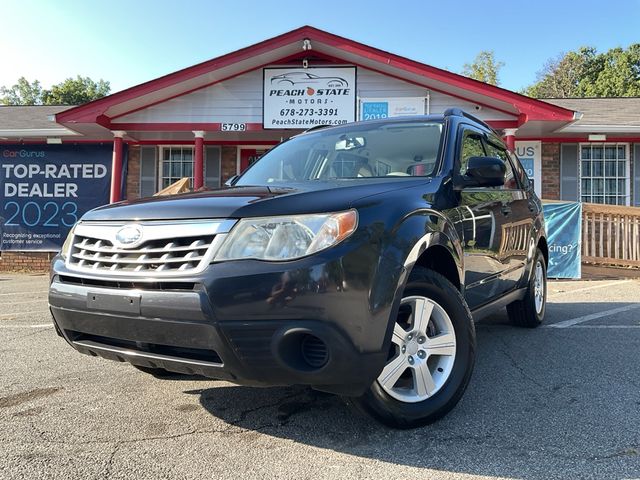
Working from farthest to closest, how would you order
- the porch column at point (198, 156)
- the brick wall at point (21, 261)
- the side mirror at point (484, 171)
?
the brick wall at point (21, 261) → the porch column at point (198, 156) → the side mirror at point (484, 171)

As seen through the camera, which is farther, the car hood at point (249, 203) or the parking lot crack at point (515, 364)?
the parking lot crack at point (515, 364)

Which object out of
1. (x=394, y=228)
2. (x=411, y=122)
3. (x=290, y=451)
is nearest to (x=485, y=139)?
(x=411, y=122)

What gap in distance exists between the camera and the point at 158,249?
→ 2.27 meters

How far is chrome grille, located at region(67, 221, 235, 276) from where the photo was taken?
2.18 meters

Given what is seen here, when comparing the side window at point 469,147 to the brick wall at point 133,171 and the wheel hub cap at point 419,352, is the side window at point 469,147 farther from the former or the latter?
the brick wall at point 133,171

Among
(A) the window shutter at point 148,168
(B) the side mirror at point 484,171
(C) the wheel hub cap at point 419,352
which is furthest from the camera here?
(A) the window shutter at point 148,168

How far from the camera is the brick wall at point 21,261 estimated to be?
12.3 meters

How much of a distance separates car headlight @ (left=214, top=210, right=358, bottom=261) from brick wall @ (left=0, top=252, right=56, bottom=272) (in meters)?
11.8

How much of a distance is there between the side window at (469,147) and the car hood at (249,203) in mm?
802

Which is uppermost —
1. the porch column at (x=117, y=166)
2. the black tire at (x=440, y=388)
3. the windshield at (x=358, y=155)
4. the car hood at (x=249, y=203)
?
the porch column at (x=117, y=166)

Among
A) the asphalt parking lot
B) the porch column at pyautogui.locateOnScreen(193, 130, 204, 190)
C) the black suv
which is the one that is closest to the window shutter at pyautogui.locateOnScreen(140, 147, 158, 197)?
the porch column at pyautogui.locateOnScreen(193, 130, 204, 190)

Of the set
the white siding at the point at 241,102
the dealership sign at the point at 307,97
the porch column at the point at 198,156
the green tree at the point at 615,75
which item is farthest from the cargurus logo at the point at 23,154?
the green tree at the point at 615,75

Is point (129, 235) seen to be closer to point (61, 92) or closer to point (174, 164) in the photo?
point (174, 164)

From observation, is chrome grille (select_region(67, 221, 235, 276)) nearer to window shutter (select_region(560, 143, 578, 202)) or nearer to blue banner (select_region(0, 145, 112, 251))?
blue banner (select_region(0, 145, 112, 251))
